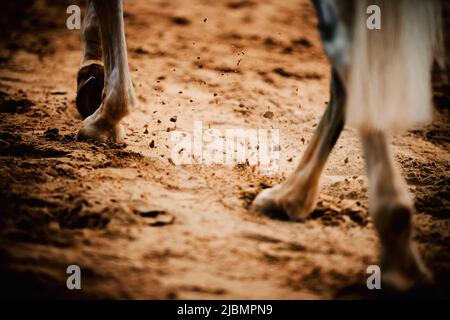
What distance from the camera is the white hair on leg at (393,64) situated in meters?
1.56

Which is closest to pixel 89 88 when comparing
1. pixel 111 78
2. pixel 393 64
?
pixel 111 78

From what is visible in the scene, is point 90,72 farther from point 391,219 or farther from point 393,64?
point 391,219

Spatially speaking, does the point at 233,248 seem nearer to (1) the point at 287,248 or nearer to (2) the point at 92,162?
(1) the point at 287,248

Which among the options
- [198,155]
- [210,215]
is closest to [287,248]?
[210,215]

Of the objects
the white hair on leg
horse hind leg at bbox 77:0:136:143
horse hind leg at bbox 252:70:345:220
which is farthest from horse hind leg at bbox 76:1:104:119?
the white hair on leg

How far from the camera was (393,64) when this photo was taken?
163 cm

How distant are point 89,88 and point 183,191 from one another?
3.67ft

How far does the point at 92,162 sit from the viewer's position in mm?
2371

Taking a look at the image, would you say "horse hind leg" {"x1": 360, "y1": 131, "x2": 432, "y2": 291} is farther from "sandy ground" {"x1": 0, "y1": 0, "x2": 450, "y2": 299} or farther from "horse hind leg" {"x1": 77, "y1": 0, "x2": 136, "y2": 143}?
"horse hind leg" {"x1": 77, "y1": 0, "x2": 136, "y2": 143}

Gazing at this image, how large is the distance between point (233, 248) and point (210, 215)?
0.26m

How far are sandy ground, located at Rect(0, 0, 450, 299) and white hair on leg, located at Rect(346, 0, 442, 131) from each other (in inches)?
22.9

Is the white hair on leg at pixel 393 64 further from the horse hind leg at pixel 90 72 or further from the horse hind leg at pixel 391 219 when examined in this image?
the horse hind leg at pixel 90 72

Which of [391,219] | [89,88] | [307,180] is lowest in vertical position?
[391,219]

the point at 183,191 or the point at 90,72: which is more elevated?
the point at 90,72
